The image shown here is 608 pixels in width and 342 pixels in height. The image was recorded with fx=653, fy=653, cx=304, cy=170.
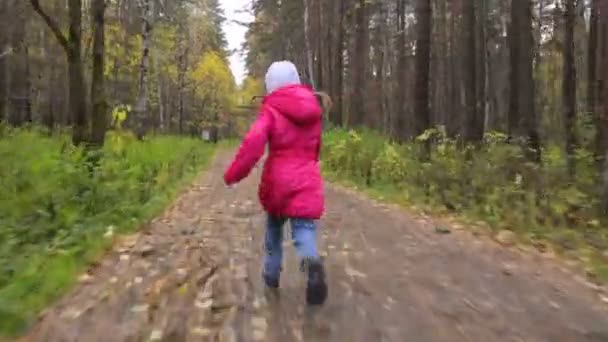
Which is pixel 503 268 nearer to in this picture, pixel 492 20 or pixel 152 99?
pixel 492 20

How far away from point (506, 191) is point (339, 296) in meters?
5.29

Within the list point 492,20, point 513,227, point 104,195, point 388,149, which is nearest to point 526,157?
point 513,227

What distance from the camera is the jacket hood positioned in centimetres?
479

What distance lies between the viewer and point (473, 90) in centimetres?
1962

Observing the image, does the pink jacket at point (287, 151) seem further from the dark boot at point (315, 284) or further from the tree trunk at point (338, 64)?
the tree trunk at point (338, 64)

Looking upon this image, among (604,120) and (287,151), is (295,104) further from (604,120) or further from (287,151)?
(604,120)

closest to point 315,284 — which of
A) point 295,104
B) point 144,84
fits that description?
point 295,104

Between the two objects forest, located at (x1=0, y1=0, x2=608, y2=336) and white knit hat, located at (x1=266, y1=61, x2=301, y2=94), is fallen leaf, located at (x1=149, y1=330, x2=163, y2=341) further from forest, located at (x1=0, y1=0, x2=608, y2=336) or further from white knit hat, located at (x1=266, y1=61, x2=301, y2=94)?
white knit hat, located at (x1=266, y1=61, x2=301, y2=94)

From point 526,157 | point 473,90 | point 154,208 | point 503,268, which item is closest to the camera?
point 503,268

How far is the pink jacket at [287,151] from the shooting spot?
188 inches

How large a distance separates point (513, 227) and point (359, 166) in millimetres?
8357

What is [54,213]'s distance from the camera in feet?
24.2

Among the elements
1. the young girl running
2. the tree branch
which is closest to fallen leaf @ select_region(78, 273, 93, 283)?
the young girl running

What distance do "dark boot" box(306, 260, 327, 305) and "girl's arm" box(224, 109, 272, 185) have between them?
842 mm
